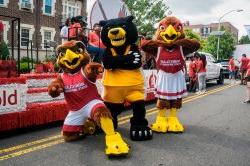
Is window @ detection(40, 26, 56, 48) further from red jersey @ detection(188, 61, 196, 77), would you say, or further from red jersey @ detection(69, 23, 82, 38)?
red jersey @ detection(69, 23, 82, 38)

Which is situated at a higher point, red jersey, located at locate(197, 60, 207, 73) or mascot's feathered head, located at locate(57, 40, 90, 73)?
mascot's feathered head, located at locate(57, 40, 90, 73)

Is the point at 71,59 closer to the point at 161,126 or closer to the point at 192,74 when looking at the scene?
the point at 161,126

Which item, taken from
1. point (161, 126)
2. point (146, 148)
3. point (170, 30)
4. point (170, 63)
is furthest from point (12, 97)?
point (170, 30)

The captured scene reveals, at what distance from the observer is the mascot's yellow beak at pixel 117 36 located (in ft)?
19.9

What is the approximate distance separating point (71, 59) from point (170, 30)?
1933 mm

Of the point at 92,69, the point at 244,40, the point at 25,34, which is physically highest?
the point at 244,40

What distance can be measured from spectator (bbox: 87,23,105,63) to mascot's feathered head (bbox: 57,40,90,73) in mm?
1663

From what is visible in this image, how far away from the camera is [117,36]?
6.09 meters

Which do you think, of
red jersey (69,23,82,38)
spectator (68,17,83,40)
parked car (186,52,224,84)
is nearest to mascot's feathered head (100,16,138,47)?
spectator (68,17,83,40)

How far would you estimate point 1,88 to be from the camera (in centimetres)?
631

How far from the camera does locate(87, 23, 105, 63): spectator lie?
779 cm

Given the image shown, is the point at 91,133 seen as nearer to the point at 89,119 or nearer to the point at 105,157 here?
the point at 89,119

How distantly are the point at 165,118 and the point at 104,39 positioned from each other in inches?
74.4

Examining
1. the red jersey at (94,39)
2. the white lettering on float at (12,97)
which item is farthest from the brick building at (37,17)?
the white lettering on float at (12,97)
